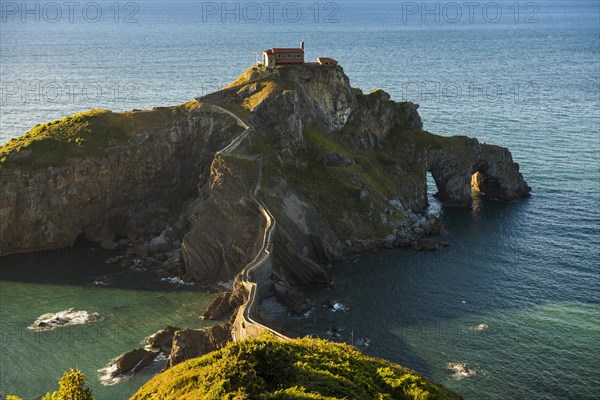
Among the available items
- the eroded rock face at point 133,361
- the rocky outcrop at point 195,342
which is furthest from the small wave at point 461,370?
the eroded rock face at point 133,361

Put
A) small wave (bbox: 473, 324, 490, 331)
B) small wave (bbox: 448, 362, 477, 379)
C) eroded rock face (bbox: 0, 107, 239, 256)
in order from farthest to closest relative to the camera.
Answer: eroded rock face (bbox: 0, 107, 239, 256), small wave (bbox: 473, 324, 490, 331), small wave (bbox: 448, 362, 477, 379)

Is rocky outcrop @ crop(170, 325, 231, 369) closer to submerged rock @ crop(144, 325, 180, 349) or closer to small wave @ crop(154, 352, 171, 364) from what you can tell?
small wave @ crop(154, 352, 171, 364)

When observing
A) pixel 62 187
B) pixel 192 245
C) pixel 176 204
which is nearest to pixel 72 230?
pixel 62 187

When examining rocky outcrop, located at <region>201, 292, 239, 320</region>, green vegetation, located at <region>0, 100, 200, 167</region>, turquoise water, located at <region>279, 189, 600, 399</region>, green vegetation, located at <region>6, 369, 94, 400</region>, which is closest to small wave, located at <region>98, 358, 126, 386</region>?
rocky outcrop, located at <region>201, 292, 239, 320</region>

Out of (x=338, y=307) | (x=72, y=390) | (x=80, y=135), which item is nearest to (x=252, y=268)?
(x=338, y=307)

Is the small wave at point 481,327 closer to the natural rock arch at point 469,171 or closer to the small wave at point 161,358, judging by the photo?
the small wave at point 161,358

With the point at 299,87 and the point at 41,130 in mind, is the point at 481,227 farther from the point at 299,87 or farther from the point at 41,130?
the point at 41,130

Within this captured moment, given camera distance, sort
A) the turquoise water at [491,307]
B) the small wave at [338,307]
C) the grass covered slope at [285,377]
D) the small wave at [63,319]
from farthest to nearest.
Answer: the small wave at [338,307], the small wave at [63,319], the turquoise water at [491,307], the grass covered slope at [285,377]
